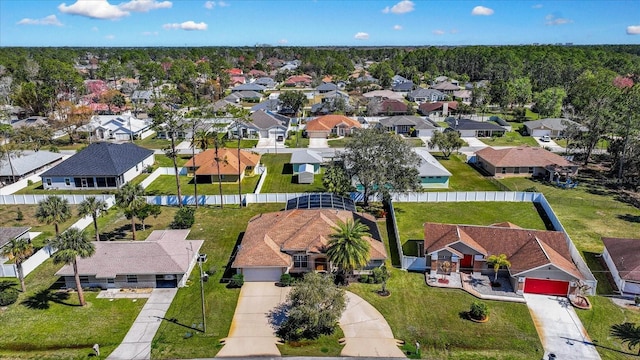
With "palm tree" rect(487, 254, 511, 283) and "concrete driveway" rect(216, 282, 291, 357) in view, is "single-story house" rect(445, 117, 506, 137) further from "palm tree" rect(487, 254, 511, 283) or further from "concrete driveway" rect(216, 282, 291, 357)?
"concrete driveway" rect(216, 282, 291, 357)

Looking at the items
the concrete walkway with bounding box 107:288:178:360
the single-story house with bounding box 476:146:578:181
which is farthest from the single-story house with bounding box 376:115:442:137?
the concrete walkway with bounding box 107:288:178:360

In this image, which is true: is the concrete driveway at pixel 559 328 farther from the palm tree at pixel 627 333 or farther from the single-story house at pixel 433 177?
the single-story house at pixel 433 177

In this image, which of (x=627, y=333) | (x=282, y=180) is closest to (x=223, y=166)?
(x=282, y=180)

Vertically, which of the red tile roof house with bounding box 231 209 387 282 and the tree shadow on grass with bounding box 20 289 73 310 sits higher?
the red tile roof house with bounding box 231 209 387 282

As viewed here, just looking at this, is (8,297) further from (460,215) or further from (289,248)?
(460,215)

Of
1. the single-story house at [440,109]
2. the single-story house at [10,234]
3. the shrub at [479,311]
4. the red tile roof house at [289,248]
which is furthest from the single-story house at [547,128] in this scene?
the single-story house at [10,234]

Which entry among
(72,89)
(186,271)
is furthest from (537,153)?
(72,89)

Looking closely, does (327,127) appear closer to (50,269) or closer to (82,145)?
(82,145)
